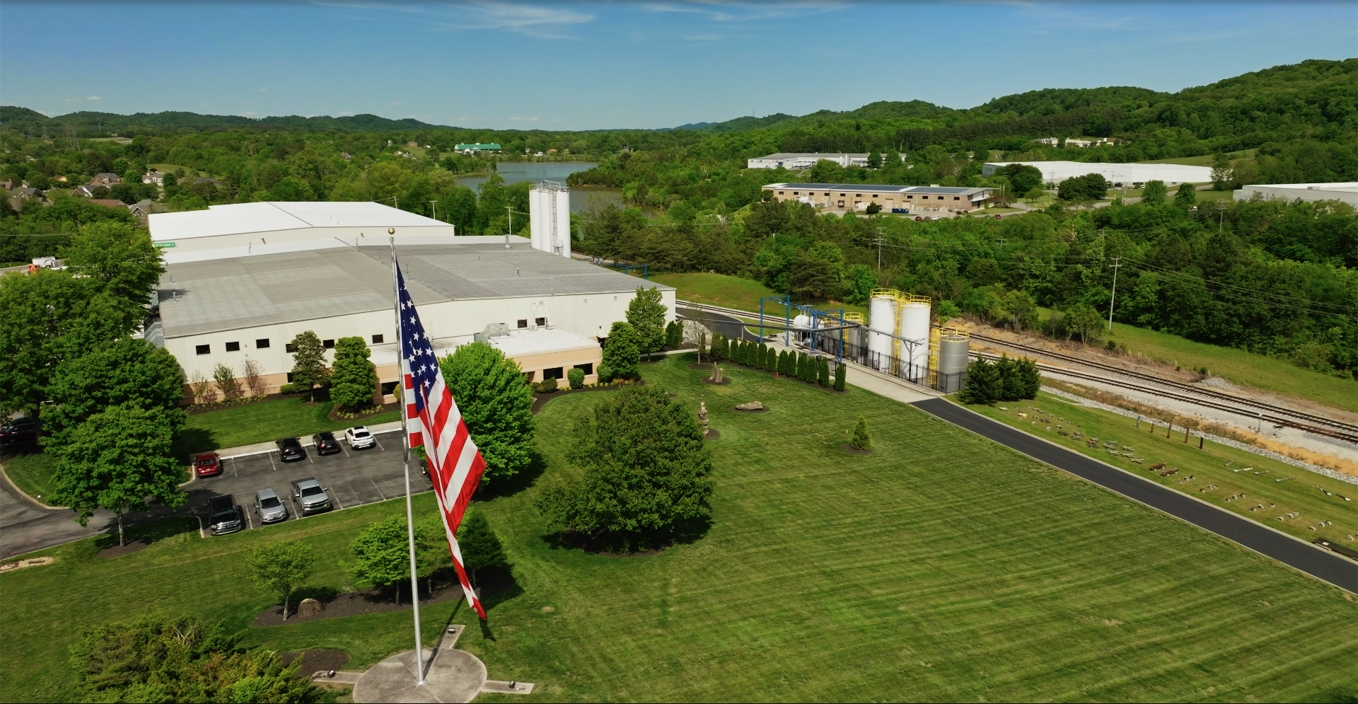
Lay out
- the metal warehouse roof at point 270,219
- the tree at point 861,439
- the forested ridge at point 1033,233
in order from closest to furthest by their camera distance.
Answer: the tree at point 861,439
the forested ridge at point 1033,233
the metal warehouse roof at point 270,219

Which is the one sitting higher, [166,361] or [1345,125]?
[1345,125]

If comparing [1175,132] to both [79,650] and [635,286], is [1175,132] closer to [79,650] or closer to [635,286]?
[635,286]

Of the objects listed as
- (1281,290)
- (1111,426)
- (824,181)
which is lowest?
(1111,426)

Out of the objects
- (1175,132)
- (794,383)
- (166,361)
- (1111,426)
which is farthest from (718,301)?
(1175,132)

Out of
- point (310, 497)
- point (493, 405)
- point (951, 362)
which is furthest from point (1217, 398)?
point (310, 497)

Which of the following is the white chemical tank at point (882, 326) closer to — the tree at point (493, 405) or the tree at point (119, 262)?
the tree at point (493, 405)

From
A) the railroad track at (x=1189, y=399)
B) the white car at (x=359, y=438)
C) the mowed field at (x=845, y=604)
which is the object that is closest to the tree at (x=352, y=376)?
the white car at (x=359, y=438)

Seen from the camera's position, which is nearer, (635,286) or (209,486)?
(209,486)
